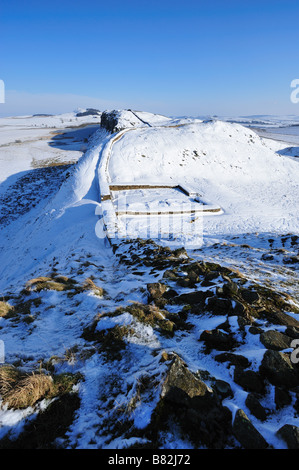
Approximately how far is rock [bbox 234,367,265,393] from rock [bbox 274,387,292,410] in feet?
0.59

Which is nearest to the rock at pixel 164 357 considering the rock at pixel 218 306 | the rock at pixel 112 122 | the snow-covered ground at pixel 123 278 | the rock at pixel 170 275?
the snow-covered ground at pixel 123 278

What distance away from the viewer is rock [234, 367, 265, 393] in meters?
2.98

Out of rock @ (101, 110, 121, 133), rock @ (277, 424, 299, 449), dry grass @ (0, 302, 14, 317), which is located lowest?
dry grass @ (0, 302, 14, 317)

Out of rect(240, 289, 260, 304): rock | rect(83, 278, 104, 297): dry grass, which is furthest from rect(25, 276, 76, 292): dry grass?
rect(240, 289, 260, 304): rock

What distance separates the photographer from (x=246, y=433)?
2.38m

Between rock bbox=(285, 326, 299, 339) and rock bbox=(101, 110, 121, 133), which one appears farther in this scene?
rock bbox=(101, 110, 121, 133)

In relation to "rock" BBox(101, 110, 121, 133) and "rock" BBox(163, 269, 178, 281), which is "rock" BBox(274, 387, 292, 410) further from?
"rock" BBox(101, 110, 121, 133)

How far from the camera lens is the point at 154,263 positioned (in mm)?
8172

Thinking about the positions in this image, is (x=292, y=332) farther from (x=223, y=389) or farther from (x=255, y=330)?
(x=223, y=389)

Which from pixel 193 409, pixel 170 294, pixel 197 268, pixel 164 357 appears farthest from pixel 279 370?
pixel 197 268

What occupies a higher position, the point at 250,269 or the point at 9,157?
the point at 9,157
